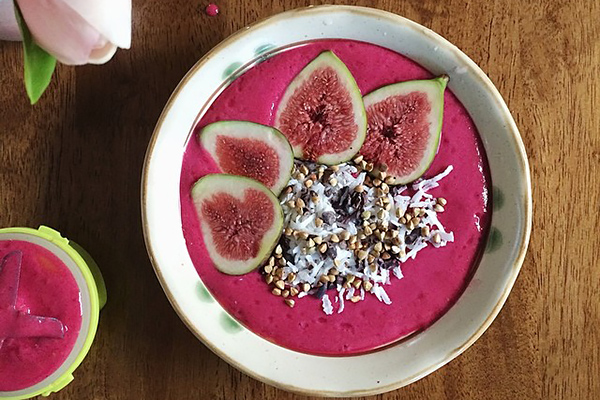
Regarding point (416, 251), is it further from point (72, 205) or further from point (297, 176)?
point (72, 205)

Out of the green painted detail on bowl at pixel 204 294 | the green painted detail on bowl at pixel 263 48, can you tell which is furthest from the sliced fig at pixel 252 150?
the green painted detail on bowl at pixel 204 294

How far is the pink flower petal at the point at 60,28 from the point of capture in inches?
35.4

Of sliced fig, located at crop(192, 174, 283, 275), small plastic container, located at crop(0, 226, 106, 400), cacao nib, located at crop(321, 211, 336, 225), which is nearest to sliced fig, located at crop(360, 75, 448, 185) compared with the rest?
cacao nib, located at crop(321, 211, 336, 225)

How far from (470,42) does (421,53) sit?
168mm

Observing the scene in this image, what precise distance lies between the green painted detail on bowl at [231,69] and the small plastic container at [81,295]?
51 centimetres

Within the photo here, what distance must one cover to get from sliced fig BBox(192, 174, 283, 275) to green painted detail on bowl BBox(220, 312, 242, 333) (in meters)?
0.10

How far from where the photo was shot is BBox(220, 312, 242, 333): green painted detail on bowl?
4.87 ft

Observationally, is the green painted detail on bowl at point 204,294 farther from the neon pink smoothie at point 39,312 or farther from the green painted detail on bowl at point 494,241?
the green painted detail on bowl at point 494,241

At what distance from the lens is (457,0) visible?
5.13 feet

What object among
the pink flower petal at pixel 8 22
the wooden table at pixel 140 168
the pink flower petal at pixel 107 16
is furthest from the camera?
the wooden table at pixel 140 168

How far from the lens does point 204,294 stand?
1491 mm

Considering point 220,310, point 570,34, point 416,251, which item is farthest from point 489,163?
point 220,310

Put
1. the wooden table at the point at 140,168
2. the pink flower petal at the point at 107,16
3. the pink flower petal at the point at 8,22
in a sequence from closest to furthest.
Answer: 1. the pink flower petal at the point at 107,16
2. the pink flower petal at the point at 8,22
3. the wooden table at the point at 140,168

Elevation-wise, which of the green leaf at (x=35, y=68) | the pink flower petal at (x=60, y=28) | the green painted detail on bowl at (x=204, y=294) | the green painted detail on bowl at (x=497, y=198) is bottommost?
the green painted detail on bowl at (x=204, y=294)
